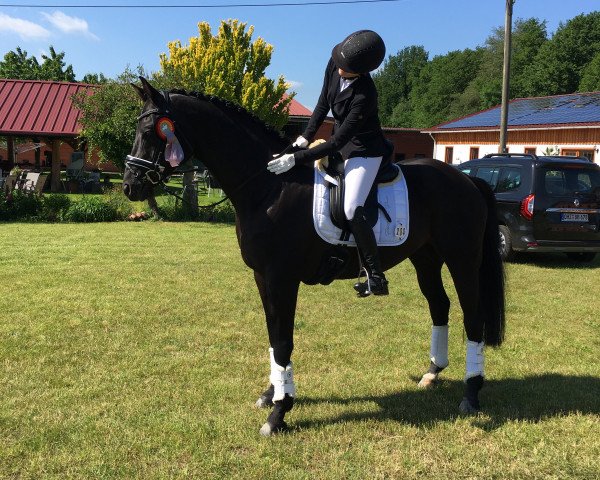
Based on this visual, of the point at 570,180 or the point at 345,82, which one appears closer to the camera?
the point at 345,82

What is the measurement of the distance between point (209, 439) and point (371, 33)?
3.01 metres

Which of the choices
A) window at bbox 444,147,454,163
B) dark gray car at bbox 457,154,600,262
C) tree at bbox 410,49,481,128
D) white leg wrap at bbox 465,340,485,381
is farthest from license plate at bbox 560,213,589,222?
tree at bbox 410,49,481,128

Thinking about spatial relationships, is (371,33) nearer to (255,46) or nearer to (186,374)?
(186,374)

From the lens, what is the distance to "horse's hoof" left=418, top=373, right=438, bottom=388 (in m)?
4.49

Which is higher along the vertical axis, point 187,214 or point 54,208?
point 54,208

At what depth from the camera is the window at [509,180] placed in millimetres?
10039

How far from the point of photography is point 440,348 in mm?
4570

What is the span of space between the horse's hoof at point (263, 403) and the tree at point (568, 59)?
172 feet

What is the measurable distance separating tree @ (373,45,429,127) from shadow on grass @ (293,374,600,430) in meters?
89.9

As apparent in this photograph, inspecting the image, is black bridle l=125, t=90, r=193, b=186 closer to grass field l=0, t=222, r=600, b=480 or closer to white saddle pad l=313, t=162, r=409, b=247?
white saddle pad l=313, t=162, r=409, b=247

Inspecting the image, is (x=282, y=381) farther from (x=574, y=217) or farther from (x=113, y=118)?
(x=113, y=118)

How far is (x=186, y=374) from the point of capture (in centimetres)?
455

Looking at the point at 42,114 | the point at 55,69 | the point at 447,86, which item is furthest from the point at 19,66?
the point at 447,86

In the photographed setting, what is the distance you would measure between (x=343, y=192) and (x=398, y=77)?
320 feet
